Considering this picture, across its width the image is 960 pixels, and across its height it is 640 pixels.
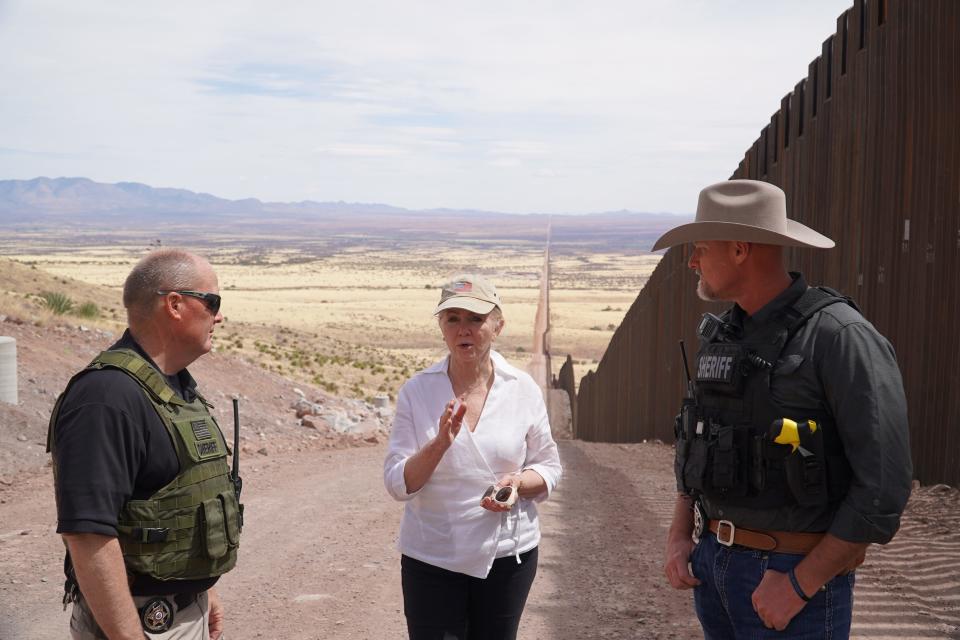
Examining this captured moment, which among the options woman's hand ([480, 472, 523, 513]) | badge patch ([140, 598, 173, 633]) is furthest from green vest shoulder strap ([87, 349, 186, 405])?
woman's hand ([480, 472, 523, 513])

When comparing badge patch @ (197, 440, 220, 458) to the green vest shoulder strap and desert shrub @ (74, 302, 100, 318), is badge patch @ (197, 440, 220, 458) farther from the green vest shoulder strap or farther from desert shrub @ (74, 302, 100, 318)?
desert shrub @ (74, 302, 100, 318)

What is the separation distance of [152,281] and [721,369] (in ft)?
5.46

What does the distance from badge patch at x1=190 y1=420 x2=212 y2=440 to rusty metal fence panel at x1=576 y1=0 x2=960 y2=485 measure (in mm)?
5109

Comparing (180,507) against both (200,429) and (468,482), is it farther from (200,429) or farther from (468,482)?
(468,482)

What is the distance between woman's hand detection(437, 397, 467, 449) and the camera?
10.2 feet

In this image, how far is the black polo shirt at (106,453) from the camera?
248 cm

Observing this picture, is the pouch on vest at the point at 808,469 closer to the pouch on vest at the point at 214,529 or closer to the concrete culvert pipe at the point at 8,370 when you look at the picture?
the pouch on vest at the point at 214,529

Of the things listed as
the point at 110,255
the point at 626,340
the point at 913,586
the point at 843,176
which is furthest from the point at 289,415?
the point at 110,255

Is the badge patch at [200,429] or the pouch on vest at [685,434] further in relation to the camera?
the pouch on vest at [685,434]

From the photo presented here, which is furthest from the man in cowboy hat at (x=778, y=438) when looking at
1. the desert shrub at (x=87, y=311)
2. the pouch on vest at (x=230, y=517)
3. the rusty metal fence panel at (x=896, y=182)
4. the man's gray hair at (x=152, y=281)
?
the desert shrub at (x=87, y=311)

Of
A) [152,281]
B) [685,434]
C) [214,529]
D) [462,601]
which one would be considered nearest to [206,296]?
[152,281]

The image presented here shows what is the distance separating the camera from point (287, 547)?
7.06 metres

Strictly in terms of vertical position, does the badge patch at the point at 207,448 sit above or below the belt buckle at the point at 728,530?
above

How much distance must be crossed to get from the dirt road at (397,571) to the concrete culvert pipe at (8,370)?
2.29 meters
